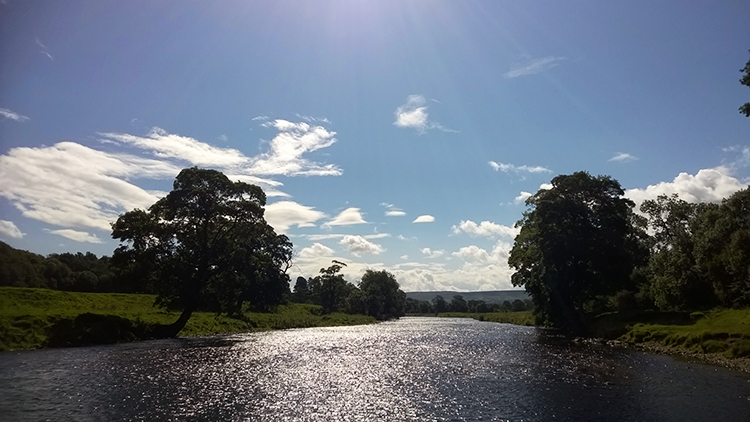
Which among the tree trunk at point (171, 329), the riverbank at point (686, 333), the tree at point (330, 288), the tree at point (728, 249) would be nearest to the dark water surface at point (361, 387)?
the riverbank at point (686, 333)

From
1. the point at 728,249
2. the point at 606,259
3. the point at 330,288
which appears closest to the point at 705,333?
the point at 728,249

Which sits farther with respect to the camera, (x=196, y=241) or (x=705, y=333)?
(x=196, y=241)

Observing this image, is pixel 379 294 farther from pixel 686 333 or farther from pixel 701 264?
pixel 686 333

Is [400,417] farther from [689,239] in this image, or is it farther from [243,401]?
[689,239]

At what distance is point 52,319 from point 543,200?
5683 cm

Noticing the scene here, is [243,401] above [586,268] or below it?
below

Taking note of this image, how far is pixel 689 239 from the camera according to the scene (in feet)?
173

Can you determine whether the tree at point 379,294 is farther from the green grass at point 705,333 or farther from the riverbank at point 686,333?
the green grass at point 705,333

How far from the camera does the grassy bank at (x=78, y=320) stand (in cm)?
3778

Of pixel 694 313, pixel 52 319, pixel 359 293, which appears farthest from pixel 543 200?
pixel 359 293

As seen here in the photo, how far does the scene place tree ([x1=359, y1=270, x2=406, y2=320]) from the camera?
143625mm

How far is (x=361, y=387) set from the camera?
23.6 m

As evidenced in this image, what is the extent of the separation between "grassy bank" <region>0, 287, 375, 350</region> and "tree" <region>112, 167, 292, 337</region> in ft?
14.9

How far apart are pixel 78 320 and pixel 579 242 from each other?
57212 millimetres
